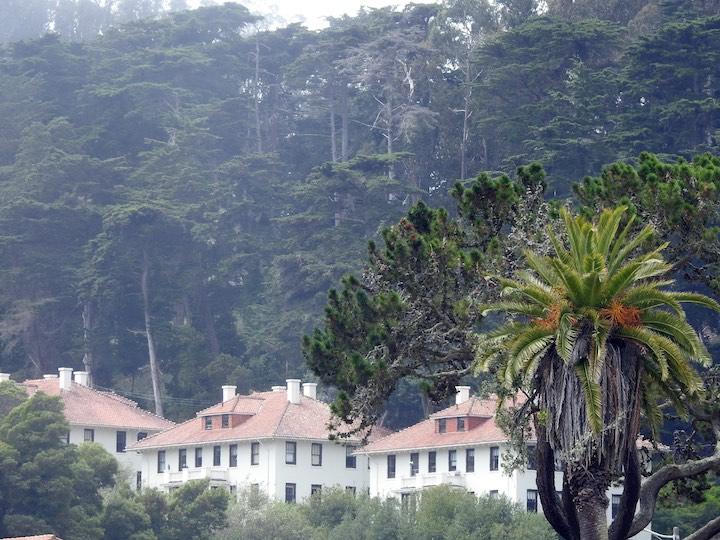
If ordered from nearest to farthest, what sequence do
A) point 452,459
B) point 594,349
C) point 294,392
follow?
point 594,349, point 452,459, point 294,392

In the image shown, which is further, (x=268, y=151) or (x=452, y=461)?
(x=268, y=151)

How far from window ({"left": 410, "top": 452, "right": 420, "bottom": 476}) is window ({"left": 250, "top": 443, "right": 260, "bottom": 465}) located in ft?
29.7

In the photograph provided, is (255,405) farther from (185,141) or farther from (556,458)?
(556,458)

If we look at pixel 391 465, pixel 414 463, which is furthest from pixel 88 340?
pixel 414 463

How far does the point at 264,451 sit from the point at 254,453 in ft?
3.09

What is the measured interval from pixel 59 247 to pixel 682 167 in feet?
313

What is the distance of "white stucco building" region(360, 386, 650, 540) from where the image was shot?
97.8 meters

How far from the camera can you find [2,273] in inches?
5256

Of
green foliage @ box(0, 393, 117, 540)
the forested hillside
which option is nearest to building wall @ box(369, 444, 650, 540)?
green foliage @ box(0, 393, 117, 540)

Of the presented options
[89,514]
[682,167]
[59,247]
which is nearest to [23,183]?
[59,247]

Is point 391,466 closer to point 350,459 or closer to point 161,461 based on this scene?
point 350,459

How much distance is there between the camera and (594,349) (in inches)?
1558

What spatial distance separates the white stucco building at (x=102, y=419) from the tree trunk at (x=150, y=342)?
819 cm

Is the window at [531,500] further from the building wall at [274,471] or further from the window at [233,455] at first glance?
the window at [233,455]
